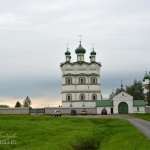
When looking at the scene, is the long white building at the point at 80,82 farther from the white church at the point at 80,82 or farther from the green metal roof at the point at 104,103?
the green metal roof at the point at 104,103

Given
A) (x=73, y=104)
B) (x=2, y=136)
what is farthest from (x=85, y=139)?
(x=73, y=104)

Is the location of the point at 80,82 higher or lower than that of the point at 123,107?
higher

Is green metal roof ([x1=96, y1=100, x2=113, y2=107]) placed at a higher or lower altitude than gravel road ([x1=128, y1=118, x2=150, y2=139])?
higher

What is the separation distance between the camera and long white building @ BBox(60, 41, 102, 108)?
89.7m

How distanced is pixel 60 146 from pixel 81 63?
7282 centimetres

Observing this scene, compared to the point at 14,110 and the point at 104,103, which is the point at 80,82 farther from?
the point at 14,110

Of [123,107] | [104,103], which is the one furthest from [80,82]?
[123,107]

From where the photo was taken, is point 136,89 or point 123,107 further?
point 136,89

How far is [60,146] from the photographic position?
20625 mm

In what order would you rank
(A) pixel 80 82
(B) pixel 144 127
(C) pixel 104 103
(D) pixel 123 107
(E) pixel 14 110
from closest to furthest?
(B) pixel 144 127 → (E) pixel 14 110 → (C) pixel 104 103 → (D) pixel 123 107 → (A) pixel 80 82

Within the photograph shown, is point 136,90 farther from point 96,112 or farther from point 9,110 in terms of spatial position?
point 9,110

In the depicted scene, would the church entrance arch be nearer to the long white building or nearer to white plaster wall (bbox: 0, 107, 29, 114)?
the long white building

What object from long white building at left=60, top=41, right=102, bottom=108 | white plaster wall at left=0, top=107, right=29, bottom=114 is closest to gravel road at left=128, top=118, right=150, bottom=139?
white plaster wall at left=0, top=107, right=29, bottom=114

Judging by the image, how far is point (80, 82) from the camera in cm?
9181
